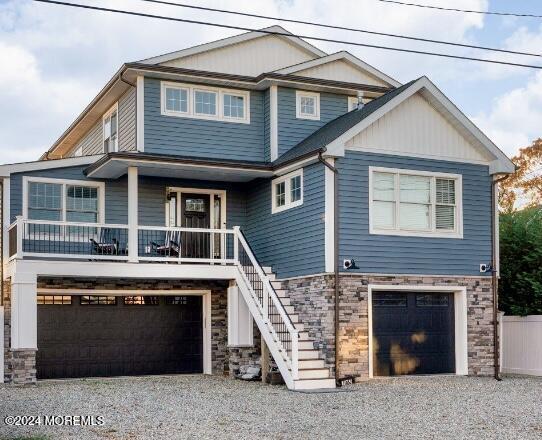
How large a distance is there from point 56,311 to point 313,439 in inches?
427

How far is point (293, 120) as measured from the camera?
22.5 meters

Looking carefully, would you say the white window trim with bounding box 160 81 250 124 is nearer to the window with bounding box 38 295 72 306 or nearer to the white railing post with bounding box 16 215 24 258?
the white railing post with bounding box 16 215 24 258

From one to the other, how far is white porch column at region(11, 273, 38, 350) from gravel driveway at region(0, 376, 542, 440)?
1.03 m

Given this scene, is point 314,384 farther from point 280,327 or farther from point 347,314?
point 347,314

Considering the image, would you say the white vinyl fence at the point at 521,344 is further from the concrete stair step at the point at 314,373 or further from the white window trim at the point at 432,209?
the concrete stair step at the point at 314,373

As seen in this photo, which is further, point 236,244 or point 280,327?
point 236,244

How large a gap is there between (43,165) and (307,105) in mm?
6967

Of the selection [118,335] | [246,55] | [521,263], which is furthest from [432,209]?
[118,335]

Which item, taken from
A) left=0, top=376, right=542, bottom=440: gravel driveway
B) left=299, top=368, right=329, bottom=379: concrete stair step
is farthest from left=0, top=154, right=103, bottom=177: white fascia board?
left=299, top=368, right=329, bottom=379: concrete stair step

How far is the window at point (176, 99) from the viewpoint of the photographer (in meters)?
21.8

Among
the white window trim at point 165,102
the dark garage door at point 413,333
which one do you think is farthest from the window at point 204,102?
the dark garage door at point 413,333

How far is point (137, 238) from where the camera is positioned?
20.1m

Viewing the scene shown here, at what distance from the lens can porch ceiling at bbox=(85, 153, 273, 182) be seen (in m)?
19.9

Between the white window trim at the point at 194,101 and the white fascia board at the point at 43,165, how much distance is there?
2215 mm
